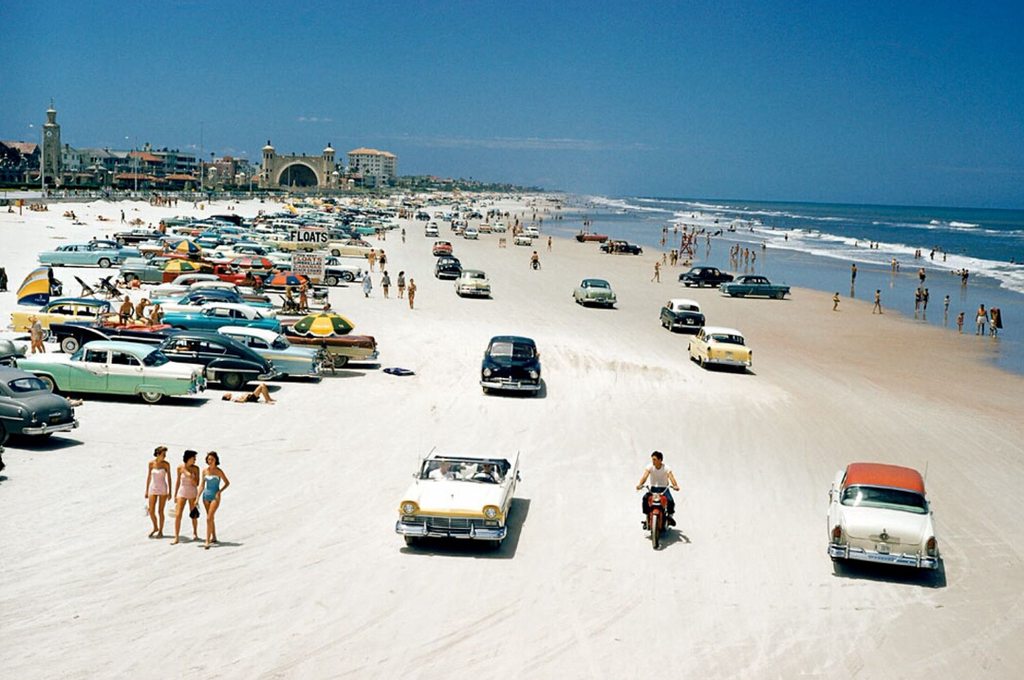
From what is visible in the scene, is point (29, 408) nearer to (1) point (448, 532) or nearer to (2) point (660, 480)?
(1) point (448, 532)

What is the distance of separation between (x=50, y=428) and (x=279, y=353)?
786 cm

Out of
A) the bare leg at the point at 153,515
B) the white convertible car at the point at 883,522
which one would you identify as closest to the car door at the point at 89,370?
the bare leg at the point at 153,515

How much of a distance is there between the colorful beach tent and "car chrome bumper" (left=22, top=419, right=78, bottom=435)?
14694 millimetres

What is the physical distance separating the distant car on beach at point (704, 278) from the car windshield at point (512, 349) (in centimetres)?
3204

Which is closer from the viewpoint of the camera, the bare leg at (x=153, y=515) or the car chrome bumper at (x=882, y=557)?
the car chrome bumper at (x=882, y=557)

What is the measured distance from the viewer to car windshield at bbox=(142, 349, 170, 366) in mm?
20598

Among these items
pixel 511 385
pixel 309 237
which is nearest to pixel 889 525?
pixel 511 385

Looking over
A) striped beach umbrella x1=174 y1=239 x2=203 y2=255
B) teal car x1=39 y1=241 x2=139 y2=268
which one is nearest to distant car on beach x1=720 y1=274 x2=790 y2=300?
striped beach umbrella x1=174 y1=239 x2=203 y2=255

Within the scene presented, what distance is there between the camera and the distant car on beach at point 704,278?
55125 mm

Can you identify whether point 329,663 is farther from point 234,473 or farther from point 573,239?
point 573,239

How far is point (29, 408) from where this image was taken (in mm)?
16266

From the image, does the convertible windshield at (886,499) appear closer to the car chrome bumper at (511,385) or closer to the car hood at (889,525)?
the car hood at (889,525)

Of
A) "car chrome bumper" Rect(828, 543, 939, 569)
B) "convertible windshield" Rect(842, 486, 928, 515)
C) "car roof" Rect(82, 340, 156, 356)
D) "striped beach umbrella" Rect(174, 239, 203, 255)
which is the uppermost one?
"striped beach umbrella" Rect(174, 239, 203, 255)

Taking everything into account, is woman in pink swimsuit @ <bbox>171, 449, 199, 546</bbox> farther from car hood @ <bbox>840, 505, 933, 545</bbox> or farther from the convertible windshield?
the convertible windshield
